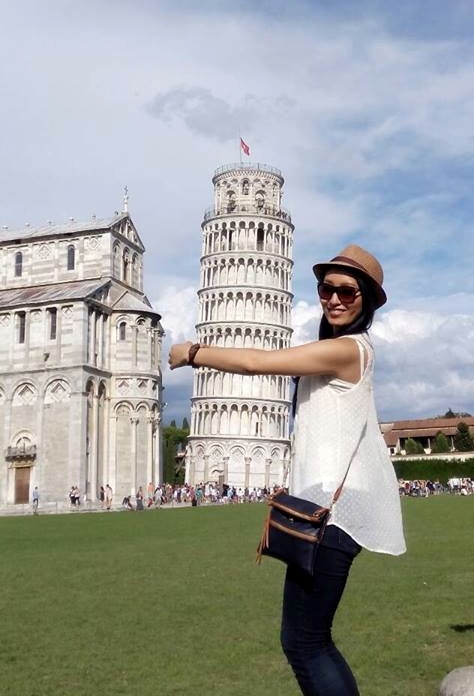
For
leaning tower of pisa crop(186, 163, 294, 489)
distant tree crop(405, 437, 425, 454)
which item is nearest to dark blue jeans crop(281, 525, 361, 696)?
leaning tower of pisa crop(186, 163, 294, 489)

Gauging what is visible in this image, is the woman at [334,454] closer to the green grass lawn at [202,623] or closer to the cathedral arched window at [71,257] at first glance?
the green grass lawn at [202,623]

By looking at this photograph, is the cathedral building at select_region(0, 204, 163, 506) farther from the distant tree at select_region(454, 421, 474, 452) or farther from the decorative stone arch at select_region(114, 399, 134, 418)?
the distant tree at select_region(454, 421, 474, 452)

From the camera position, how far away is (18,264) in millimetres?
60469

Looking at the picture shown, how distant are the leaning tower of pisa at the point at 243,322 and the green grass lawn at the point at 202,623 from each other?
2654 inches

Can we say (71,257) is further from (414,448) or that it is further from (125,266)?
(414,448)

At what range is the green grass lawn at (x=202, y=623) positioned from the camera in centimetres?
727

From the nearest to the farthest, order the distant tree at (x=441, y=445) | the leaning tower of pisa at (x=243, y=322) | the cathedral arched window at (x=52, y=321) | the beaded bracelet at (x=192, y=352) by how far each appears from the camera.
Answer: the beaded bracelet at (x=192, y=352), the cathedral arched window at (x=52, y=321), the leaning tower of pisa at (x=243, y=322), the distant tree at (x=441, y=445)

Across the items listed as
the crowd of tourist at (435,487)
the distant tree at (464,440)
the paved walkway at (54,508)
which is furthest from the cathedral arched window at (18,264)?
the distant tree at (464,440)

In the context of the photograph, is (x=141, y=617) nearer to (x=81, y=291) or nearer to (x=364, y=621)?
(x=364, y=621)

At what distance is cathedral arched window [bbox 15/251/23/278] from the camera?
60312 millimetres

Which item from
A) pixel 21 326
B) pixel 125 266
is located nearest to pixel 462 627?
pixel 21 326

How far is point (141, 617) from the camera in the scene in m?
10.2

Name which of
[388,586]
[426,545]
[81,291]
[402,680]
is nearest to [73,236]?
[81,291]

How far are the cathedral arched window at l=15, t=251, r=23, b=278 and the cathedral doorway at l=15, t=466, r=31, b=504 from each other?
46.6 feet
